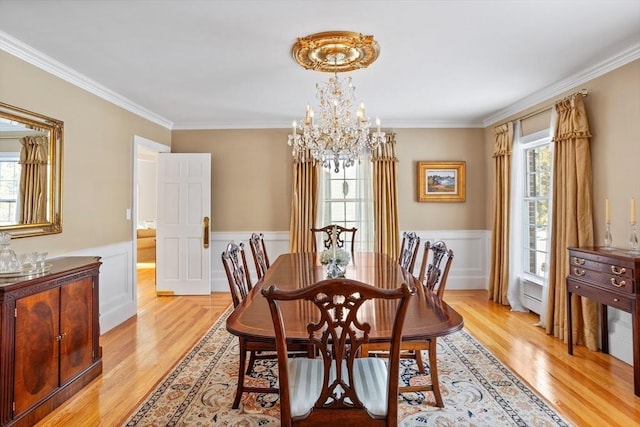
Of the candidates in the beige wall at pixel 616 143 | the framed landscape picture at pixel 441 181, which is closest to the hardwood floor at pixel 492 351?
the beige wall at pixel 616 143

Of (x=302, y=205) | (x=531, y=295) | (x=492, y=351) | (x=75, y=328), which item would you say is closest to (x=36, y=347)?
(x=75, y=328)

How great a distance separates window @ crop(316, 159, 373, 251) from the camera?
5.44 metres

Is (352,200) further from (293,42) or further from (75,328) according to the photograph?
(75,328)

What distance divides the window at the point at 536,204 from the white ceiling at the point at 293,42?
0.60 m

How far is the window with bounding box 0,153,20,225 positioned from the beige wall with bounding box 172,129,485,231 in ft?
9.37

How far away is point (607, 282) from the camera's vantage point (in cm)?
276

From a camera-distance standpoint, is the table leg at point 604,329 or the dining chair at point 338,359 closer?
the dining chair at point 338,359

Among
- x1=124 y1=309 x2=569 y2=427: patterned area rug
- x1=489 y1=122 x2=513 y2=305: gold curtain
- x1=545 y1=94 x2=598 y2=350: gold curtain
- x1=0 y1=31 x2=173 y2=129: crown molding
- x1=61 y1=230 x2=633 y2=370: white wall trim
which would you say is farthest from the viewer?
x1=489 y1=122 x2=513 y2=305: gold curtain

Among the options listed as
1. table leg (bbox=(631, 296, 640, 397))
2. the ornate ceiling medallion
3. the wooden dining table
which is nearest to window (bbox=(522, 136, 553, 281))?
table leg (bbox=(631, 296, 640, 397))

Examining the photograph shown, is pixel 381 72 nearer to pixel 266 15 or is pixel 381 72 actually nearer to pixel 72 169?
pixel 266 15

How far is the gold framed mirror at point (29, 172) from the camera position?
8.66ft

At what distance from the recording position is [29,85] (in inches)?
113

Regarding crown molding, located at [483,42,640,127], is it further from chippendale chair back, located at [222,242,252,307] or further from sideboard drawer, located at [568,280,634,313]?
chippendale chair back, located at [222,242,252,307]

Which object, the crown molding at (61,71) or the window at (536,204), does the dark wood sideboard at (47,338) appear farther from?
the window at (536,204)
